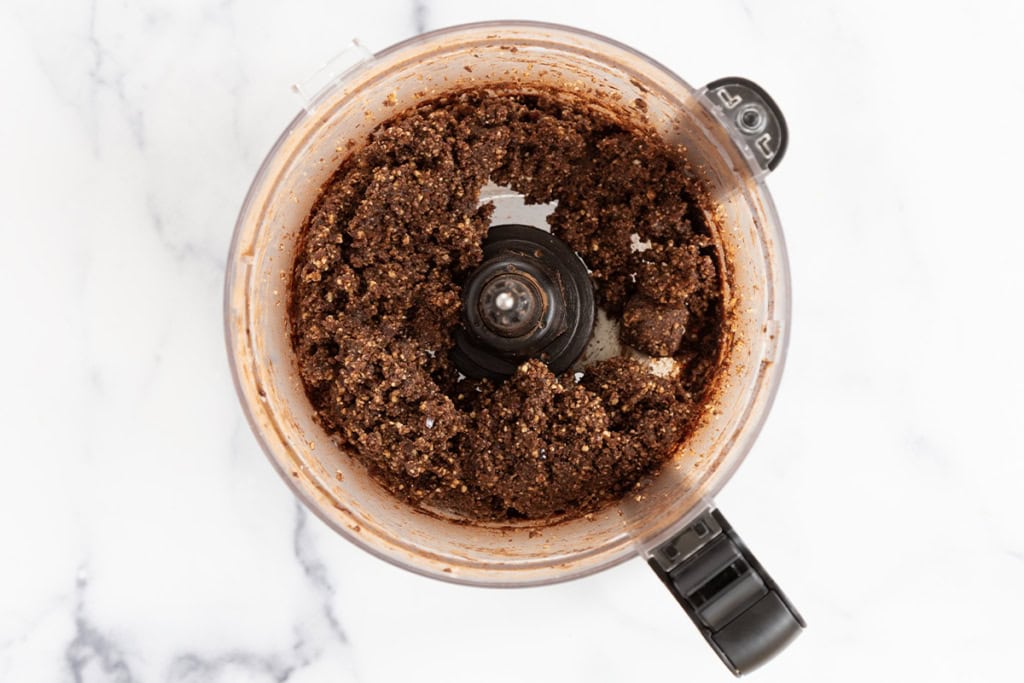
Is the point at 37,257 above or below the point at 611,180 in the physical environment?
above

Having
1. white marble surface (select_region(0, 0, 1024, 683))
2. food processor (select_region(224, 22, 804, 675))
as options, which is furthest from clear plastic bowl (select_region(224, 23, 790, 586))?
white marble surface (select_region(0, 0, 1024, 683))

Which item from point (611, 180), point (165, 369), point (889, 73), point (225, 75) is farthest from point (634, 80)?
point (165, 369)

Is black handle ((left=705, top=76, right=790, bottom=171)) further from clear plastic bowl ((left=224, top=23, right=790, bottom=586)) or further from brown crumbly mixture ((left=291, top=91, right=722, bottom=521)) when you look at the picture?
brown crumbly mixture ((left=291, top=91, right=722, bottom=521))

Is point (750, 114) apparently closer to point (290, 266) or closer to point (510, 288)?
point (510, 288)

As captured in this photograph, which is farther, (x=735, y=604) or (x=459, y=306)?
(x=459, y=306)

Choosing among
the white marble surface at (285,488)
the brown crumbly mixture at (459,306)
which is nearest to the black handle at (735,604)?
the brown crumbly mixture at (459,306)

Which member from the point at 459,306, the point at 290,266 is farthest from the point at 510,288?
the point at 290,266

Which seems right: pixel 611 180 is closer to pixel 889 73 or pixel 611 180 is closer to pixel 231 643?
pixel 889 73
